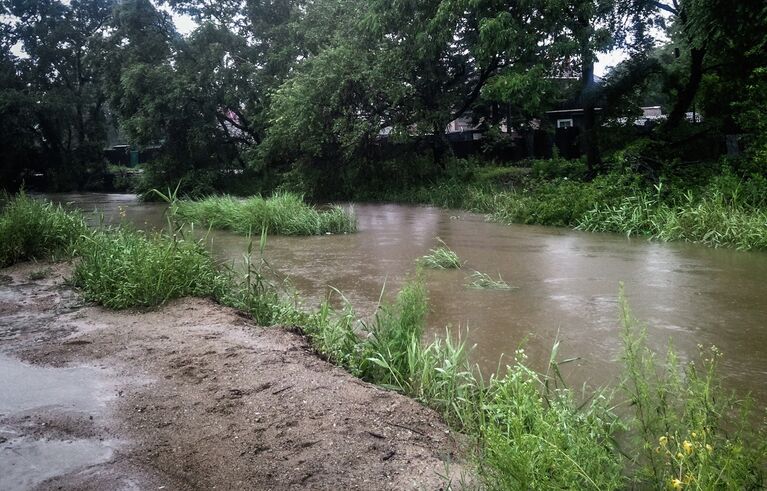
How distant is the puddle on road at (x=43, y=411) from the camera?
3.11 metres

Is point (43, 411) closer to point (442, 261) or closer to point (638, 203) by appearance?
point (442, 261)

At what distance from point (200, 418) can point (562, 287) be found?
4.67 meters

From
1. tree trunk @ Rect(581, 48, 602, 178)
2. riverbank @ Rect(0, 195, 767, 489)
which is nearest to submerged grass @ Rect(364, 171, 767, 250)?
tree trunk @ Rect(581, 48, 602, 178)

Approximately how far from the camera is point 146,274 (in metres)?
6.03

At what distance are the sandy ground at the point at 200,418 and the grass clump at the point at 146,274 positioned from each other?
2.06 feet

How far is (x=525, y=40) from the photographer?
14.4 meters

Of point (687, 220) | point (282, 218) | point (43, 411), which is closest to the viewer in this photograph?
point (43, 411)

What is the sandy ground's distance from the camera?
3.04 metres

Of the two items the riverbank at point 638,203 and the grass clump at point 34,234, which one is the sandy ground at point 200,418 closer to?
the grass clump at point 34,234

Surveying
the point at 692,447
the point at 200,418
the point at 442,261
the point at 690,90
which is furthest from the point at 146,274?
the point at 690,90

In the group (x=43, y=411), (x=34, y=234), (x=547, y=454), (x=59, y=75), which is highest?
(x=59, y=75)

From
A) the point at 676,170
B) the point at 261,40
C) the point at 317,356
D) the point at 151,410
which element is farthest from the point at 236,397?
the point at 261,40

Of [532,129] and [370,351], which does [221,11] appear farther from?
[370,351]

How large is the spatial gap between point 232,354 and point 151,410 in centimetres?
85
